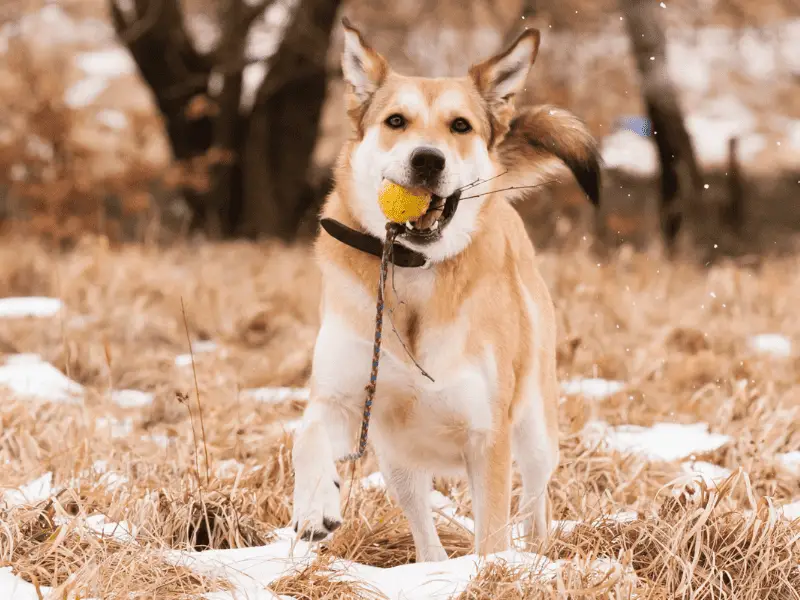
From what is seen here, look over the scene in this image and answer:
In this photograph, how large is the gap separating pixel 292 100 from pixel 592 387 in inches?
267

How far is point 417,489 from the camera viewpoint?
9.70ft

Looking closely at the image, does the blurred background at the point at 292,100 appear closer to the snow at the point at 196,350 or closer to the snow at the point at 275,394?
the snow at the point at 196,350

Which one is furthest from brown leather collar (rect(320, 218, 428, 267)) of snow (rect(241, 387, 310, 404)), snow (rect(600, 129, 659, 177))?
Answer: snow (rect(600, 129, 659, 177))

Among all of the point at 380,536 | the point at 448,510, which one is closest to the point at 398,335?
the point at 380,536

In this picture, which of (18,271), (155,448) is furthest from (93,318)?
(155,448)

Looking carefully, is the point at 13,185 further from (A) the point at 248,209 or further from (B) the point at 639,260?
(B) the point at 639,260

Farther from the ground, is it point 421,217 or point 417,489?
point 421,217

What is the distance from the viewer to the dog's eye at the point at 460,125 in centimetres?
299

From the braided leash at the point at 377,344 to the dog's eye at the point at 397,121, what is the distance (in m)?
0.37

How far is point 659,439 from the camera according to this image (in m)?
4.15

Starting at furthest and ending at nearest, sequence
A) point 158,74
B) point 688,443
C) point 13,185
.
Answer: point 158,74 → point 13,185 → point 688,443

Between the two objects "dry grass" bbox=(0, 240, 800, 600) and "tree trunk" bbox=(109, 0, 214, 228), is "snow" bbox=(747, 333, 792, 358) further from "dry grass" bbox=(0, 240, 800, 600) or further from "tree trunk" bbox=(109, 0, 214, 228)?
"tree trunk" bbox=(109, 0, 214, 228)

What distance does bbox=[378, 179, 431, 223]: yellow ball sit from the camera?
105 inches

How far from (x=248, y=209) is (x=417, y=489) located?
26.7 ft
